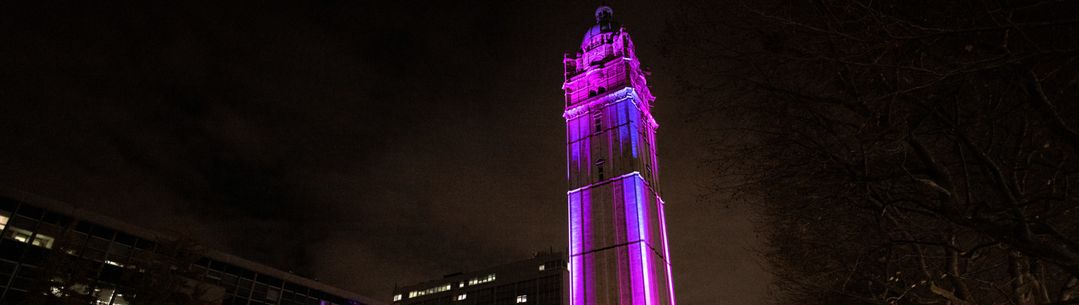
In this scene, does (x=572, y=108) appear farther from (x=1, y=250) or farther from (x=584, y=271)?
(x=1, y=250)

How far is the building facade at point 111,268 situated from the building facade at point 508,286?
2805cm

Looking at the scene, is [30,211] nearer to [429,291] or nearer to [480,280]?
[480,280]

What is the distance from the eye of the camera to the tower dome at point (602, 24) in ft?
170

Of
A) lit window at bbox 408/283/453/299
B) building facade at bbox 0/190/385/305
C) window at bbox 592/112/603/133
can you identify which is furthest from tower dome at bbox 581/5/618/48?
lit window at bbox 408/283/453/299

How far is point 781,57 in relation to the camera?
9703 mm

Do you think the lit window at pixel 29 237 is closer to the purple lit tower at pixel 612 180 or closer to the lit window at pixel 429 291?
the purple lit tower at pixel 612 180

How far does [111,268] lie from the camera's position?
4197 cm

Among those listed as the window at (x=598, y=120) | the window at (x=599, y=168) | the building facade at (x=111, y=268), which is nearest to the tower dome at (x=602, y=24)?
the window at (x=598, y=120)

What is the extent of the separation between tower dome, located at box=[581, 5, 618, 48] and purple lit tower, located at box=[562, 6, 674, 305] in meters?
0.21

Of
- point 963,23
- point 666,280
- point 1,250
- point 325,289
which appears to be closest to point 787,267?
point 963,23

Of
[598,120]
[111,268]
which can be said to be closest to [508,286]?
[598,120]

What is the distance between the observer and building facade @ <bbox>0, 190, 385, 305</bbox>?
2242 cm

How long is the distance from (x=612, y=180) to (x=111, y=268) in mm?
37992

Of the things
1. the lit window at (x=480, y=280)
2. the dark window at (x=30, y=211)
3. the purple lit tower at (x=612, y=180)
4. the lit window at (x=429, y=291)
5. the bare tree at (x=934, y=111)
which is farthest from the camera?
the lit window at (x=429, y=291)
